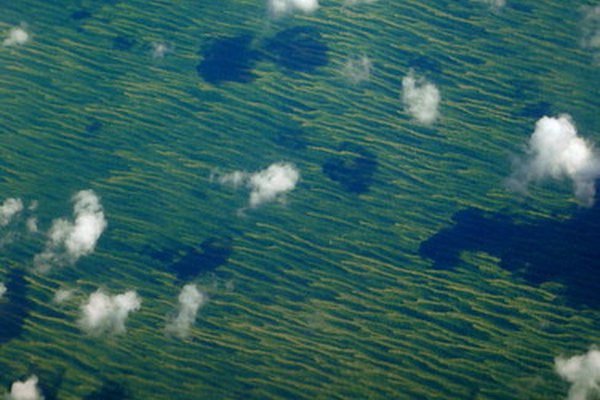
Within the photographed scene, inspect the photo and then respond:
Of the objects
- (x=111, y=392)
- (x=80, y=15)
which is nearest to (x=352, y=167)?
(x=111, y=392)

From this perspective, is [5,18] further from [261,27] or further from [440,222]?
[440,222]

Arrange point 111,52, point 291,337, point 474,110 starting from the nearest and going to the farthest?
point 291,337 < point 474,110 < point 111,52

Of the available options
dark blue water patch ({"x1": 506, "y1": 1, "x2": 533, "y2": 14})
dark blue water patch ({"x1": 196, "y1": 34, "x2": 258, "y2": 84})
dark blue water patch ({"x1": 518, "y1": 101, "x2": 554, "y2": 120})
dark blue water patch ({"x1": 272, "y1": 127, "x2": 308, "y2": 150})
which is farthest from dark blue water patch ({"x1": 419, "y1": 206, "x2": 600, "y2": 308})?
dark blue water patch ({"x1": 196, "y1": 34, "x2": 258, "y2": 84})

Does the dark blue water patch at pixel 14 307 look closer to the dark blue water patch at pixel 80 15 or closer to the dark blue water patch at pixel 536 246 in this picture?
the dark blue water patch at pixel 80 15

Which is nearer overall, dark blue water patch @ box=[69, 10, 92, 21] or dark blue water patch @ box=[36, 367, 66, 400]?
dark blue water patch @ box=[36, 367, 66, 400]

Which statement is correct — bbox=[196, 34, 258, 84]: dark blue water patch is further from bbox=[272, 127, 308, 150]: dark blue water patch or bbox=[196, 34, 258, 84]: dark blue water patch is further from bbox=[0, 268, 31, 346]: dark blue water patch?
bbox=[0, 268, 31, 346]: dark blue water patch

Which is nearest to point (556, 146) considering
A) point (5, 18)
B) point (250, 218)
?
point (250, 218)

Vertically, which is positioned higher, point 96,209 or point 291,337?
point 96,209
